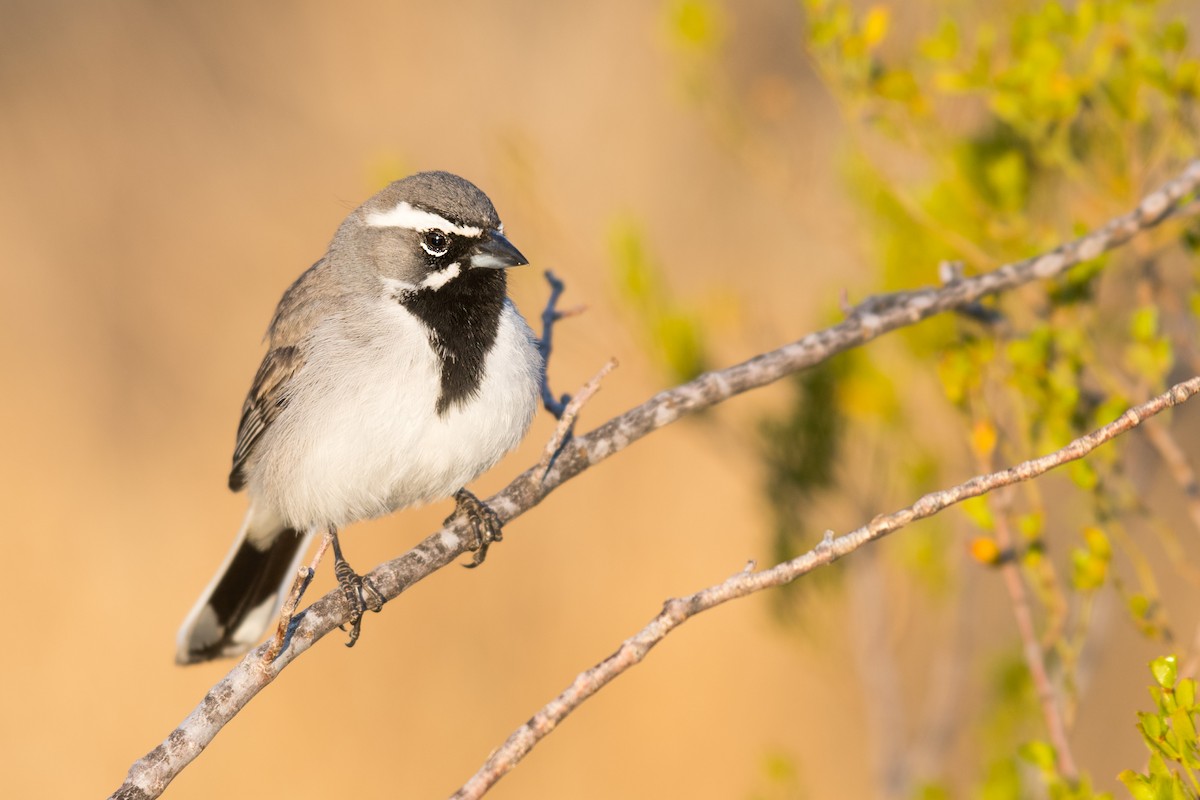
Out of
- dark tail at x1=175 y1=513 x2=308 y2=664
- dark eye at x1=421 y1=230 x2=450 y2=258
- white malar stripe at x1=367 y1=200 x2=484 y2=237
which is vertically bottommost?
dark tail at x1=175 y1=513 x2=308 y2=664

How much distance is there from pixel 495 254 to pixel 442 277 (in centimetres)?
21

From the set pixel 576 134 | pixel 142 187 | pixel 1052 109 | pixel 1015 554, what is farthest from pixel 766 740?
pixel 142 187

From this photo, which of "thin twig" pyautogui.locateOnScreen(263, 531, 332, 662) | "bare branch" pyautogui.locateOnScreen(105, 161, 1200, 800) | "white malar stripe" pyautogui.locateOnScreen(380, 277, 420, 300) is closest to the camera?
A: "thin twig" pyautogui.locateOnScreen(263, 531, 332, 662)

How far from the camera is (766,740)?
677 centimetres

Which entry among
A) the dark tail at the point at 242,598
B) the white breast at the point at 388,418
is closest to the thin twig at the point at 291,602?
the white breast at the point at 388,418

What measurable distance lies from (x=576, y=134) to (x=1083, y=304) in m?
6.24

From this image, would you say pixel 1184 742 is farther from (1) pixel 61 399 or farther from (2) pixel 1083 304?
(1) pixel 61 399

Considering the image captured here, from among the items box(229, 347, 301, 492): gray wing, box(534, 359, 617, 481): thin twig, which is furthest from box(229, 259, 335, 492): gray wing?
box(534, 359, 617, 481): thin twig

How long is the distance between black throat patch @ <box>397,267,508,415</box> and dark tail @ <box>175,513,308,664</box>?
1.33 metres

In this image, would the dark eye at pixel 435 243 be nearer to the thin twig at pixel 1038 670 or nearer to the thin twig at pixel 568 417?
the thin twig at pixel 568 417

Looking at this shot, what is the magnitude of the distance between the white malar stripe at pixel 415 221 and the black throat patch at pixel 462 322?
0.46 feet

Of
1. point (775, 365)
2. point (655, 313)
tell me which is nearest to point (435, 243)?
point (655, 313)

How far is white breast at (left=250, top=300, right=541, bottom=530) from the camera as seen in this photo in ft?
11.8

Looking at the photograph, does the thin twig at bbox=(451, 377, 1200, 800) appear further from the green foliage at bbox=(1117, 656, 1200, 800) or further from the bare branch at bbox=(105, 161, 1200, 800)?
the bare branch at bbox=(105, 161, 1200, 800)
